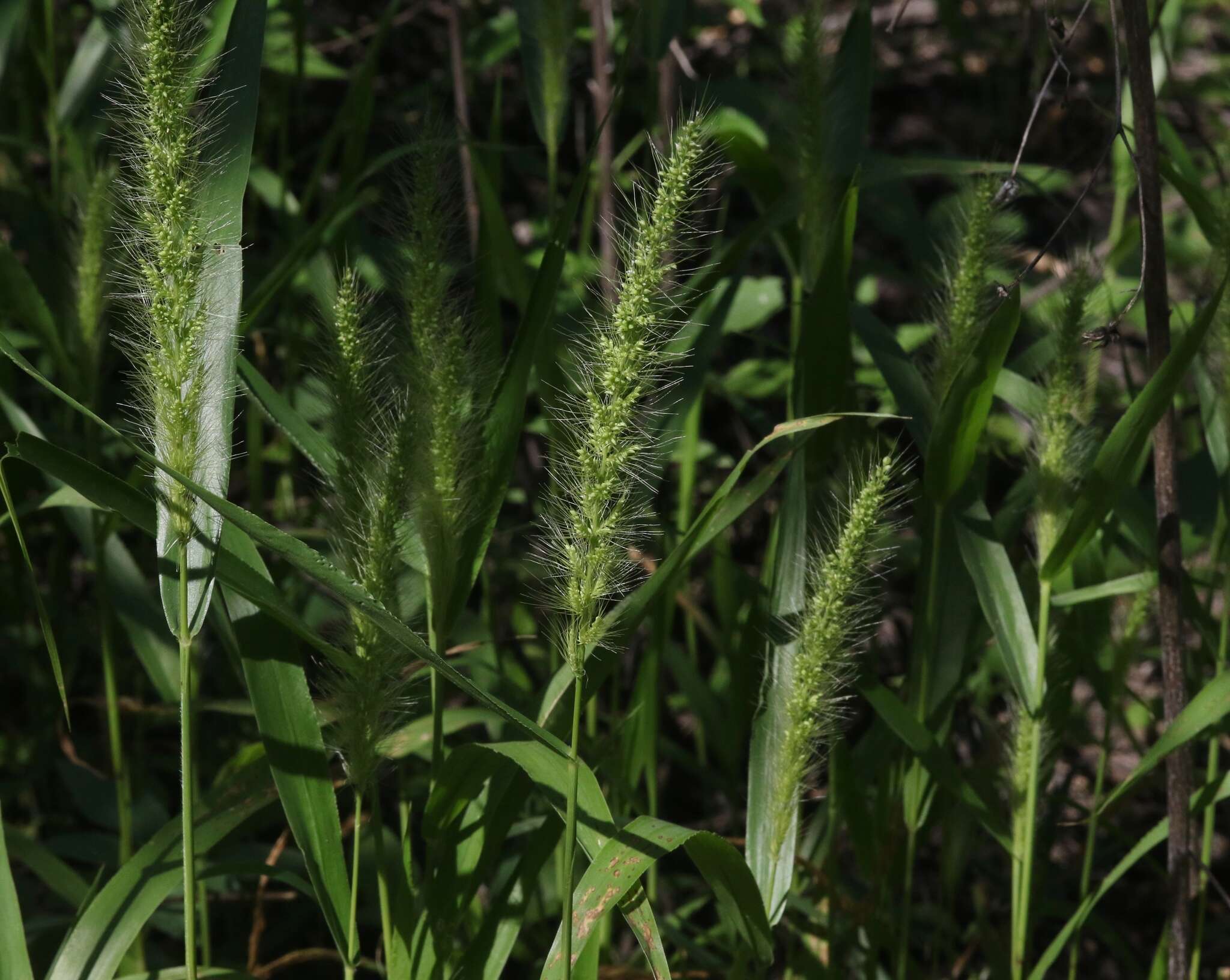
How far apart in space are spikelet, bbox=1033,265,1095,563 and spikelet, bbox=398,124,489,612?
51 cm

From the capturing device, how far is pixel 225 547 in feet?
2.93

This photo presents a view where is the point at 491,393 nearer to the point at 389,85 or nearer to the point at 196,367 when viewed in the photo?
the point at 196,367

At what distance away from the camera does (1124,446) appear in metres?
0.99

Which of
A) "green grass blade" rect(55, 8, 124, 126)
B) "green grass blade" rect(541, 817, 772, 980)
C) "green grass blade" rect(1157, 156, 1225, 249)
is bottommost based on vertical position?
"green grass blade" rect(541, 817, 772, 980)

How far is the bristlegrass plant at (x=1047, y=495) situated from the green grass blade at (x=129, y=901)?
0.67 metres

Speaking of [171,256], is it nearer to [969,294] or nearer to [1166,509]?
[969,294]

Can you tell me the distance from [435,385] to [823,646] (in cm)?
35

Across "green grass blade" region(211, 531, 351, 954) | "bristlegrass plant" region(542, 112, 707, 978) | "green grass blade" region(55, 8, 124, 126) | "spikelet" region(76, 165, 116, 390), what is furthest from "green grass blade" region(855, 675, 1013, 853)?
"green grass blade" region(55, 8, 124, 126)

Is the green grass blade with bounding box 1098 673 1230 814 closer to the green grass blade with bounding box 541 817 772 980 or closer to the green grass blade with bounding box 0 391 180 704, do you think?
the green grass blade with bounding box 541 817 772 980

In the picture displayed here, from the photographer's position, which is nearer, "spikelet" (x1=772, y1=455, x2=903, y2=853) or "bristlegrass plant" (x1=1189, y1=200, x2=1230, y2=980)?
"spikelet" (x1=772, y1=455, x2=903, y2=853)

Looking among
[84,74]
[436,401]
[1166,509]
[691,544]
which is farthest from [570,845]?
[84,74]

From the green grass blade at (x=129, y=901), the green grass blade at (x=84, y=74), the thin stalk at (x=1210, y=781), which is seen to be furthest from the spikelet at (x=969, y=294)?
the green grass blade at (x=84, y=74)

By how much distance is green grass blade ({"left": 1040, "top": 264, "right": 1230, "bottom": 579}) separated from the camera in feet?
3.01

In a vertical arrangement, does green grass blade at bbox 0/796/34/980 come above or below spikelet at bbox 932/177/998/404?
below
